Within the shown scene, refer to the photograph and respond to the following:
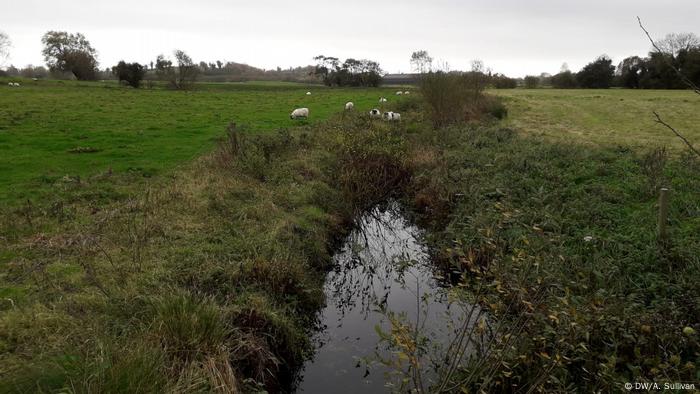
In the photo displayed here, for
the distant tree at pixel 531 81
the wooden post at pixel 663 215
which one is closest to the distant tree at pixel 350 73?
the distant tree at pixel 531 81

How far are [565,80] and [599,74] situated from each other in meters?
5.63

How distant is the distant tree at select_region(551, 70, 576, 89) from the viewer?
69.0 meters

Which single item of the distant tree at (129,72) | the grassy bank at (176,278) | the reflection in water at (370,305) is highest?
the distant tree at (129,72)

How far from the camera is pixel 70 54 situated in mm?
61125

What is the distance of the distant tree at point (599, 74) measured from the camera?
211 feet

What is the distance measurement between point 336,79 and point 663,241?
2634 inches

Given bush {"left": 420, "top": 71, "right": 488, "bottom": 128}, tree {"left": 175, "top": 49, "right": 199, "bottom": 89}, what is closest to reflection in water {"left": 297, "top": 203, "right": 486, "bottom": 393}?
bush {"left": 420, "top": 71, "right": 488, "bottom": 128}

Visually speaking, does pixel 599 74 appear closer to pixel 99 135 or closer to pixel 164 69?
pixel 164 69

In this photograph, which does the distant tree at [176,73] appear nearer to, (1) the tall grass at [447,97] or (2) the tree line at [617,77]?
(1) the tall grass at [447,97]

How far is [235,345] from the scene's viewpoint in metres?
5.16

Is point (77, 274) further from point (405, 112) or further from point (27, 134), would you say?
point (405, 112)

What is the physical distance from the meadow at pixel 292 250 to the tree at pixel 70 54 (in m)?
50.9

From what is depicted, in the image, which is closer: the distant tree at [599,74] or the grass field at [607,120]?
the grass field at [607,120]

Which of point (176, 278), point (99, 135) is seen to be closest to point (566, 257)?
point (176, 278)
